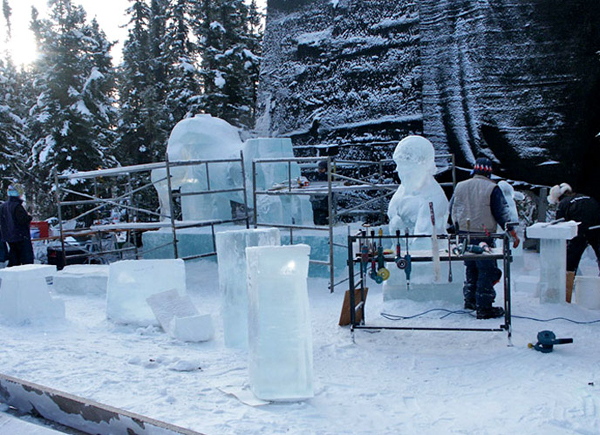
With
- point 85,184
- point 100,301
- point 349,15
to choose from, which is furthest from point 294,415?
point 85,184

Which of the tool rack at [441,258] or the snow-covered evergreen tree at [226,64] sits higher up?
the snow-covered evergreen tree at [226,64]

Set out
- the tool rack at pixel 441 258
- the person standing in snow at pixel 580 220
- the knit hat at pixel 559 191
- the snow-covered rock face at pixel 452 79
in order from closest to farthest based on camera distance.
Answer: the tool rack at pixel 441 258, the person standing in snow at pixel 580 220, the knit hat at pixel 559 191, the snow-covered rock face at pixel 452 79

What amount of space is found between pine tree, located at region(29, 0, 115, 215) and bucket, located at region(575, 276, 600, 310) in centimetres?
1350

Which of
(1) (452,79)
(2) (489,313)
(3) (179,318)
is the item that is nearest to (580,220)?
(2) (489,313)

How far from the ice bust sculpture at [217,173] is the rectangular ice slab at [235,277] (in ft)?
14.4

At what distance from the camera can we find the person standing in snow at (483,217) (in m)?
5.35

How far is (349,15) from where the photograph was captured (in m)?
10.9

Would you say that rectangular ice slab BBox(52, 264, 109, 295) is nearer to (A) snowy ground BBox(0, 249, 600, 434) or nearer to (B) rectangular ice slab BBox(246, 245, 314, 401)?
(A) snowy ground BBox(0, 249, 600, 434)

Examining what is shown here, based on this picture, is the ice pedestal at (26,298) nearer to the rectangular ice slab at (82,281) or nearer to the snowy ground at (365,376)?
the snowy ground at (365,376)

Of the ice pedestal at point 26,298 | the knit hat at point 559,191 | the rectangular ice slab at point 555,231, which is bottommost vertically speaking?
the ice pedestal at point 26,298

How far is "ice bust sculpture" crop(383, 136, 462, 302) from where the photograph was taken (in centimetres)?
592

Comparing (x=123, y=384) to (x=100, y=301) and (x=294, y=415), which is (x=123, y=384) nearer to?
(x=294, y=415)

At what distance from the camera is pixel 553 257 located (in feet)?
18.9

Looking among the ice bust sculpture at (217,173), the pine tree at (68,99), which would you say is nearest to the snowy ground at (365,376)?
the ice bust sculpture at (217,173)
